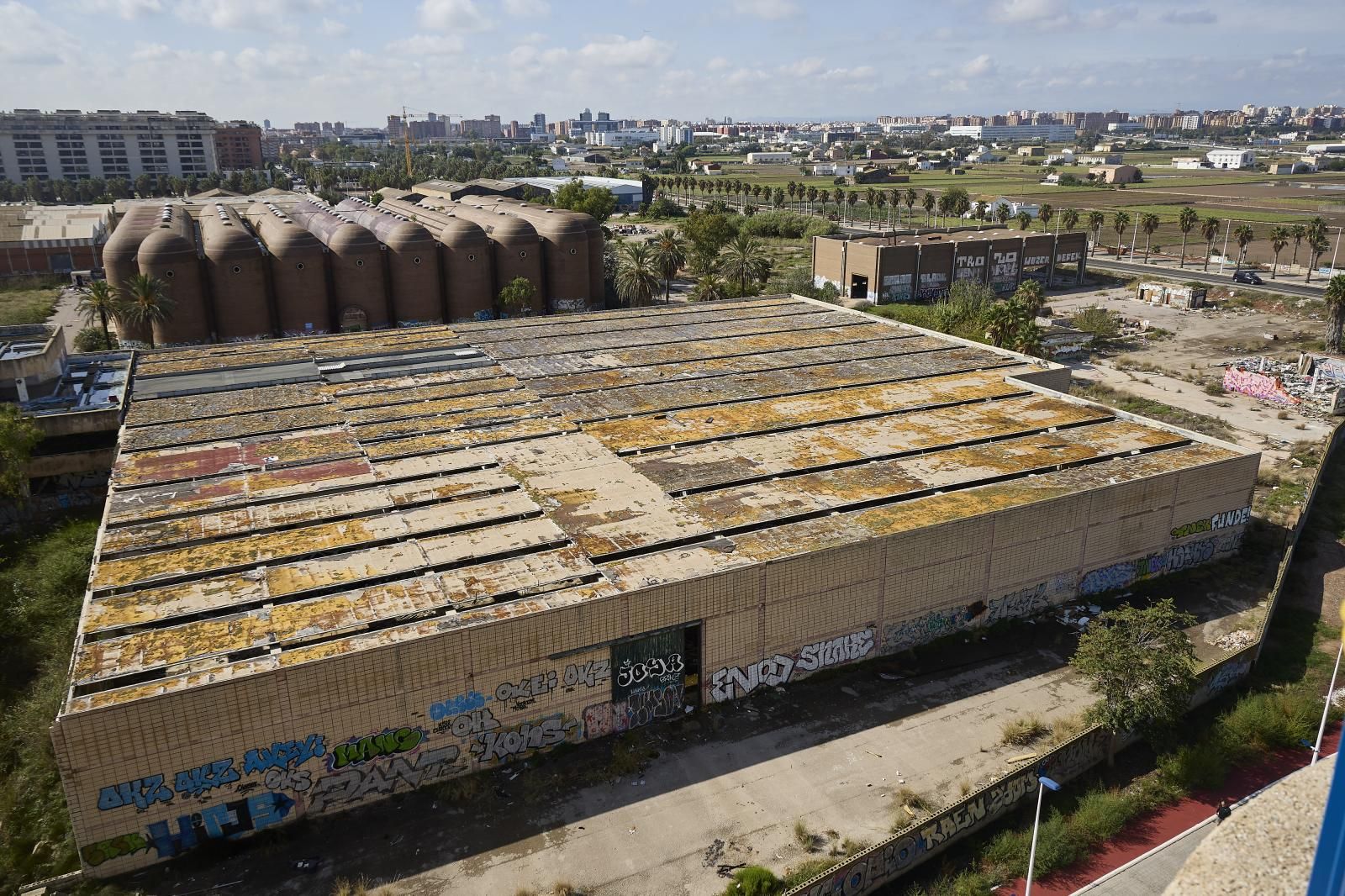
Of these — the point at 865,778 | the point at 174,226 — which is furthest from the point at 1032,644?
the point at 174,226

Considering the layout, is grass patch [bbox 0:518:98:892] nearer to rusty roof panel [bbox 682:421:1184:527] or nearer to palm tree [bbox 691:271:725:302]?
rusty roof panel [bbox 682:421:1184:527]

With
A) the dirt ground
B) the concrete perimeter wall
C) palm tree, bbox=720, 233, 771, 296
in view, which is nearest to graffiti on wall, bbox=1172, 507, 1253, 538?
the concrete perimeter wall

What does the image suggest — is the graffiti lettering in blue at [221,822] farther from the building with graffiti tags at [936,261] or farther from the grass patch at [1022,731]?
the building with graffiti tags at [936,261]

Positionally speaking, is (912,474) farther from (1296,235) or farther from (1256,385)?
(1296,235)

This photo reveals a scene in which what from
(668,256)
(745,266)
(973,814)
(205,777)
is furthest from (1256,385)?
(205,777)

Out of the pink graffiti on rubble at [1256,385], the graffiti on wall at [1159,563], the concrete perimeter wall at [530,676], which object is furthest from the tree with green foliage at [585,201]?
the concrete perimeter wall at [530,676]

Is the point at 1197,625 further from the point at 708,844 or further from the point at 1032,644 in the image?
the point at 708,844

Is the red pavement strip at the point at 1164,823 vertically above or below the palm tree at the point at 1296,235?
below
